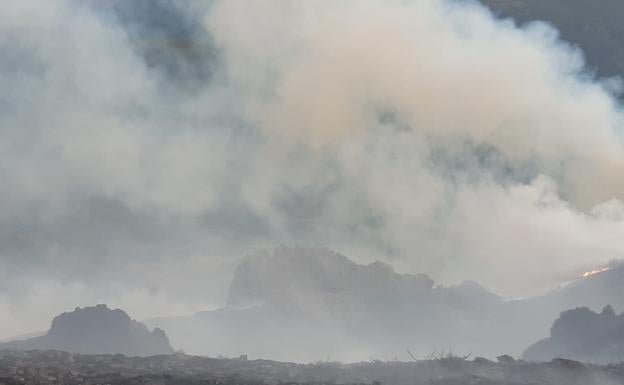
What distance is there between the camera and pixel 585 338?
116 metres

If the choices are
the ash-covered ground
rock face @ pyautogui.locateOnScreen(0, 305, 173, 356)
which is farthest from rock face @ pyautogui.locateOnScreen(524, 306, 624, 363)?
rock face @ pyautogui.locateOnScreen(0, 305, 173, 356)

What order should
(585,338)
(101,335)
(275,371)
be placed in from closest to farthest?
1. (275,371)
2. (585,338)
3. (101,335)

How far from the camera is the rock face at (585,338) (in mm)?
93062

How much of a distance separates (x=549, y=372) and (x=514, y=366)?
3.60m

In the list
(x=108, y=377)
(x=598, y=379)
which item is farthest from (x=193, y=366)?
(x=598, y=379)

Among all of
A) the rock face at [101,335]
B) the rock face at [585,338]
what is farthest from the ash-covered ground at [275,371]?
→ the rock face at [101,335]

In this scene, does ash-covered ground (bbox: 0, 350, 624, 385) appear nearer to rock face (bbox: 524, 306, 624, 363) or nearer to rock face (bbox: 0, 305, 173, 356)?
rock face (bbox: 524, 306, 624, 363)

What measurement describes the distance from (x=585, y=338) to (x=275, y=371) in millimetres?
85012

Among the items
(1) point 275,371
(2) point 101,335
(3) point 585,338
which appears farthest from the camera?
(2) point 101,335

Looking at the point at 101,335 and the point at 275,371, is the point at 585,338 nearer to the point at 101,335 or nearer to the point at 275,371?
the point at 275,371

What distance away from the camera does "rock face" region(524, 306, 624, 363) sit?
93.1 m

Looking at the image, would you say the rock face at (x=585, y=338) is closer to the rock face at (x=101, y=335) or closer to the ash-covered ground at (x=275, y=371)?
the ash-covered ground at (x=275, y=371)

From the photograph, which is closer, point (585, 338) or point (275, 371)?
point (275, 371)

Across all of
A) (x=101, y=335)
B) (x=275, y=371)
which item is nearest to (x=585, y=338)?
(x=275, y=371)
